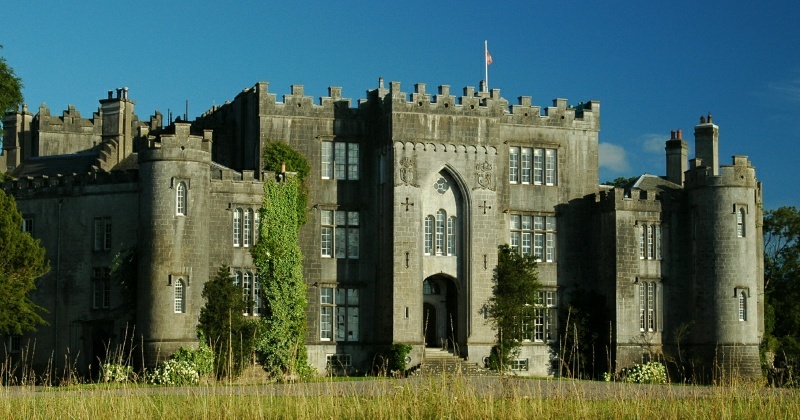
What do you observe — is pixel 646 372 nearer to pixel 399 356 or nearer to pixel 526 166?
pixel 526 166

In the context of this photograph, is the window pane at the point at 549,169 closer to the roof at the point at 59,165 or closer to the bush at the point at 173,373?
the bush at the point at 173,373

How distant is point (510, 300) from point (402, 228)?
16.1ft

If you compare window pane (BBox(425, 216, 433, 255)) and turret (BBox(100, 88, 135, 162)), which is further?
turret (BBox(100, 88, 135, 162))

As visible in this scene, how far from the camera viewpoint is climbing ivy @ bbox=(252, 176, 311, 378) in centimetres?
4269

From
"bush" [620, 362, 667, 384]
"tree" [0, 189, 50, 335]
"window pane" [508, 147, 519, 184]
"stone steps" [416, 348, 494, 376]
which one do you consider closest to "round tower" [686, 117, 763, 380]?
"bush" [620, 362, 667, 384]

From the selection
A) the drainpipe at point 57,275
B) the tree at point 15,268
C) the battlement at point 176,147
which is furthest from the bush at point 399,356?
the tree at point 15,268

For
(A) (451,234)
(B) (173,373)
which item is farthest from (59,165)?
(A) (451,234)

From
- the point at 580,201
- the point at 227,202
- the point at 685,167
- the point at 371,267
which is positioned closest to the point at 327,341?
the point at 371,267

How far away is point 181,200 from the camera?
1629 inches

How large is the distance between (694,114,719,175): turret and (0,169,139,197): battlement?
2283 centimetres

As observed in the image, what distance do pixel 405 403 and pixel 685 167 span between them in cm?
3316

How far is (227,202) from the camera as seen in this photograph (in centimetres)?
4288

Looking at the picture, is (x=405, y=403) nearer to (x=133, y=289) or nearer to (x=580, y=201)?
(x=133, y=289)

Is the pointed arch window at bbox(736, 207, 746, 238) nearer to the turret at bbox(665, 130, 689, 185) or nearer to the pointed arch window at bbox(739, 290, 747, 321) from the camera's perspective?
the pointed arch window at bbox(739, 290, 747, 321)
